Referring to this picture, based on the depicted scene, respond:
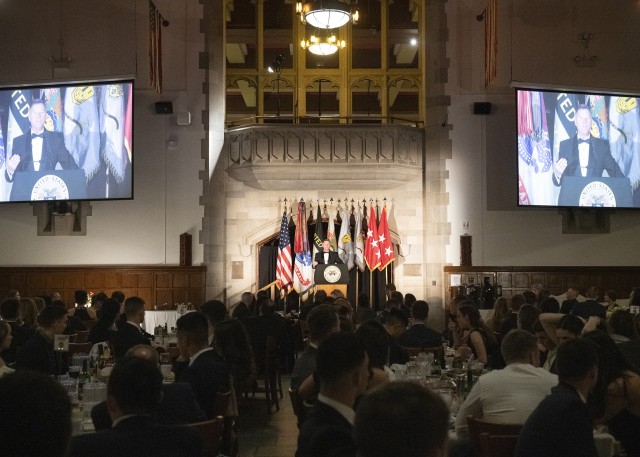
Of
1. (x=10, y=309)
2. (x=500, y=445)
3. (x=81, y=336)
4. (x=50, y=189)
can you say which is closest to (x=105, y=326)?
(x=10, y=309)

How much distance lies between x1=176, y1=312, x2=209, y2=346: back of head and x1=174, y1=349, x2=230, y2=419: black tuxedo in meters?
0.09

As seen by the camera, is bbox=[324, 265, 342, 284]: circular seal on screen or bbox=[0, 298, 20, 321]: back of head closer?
bbox=[0, 298, 20, 321]: back of head

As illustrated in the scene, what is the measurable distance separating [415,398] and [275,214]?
1398 cm

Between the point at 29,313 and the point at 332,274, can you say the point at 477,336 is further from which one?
the point at 332,274

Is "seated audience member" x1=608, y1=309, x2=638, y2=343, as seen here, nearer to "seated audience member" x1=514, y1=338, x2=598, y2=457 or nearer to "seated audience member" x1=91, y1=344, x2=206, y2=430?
"seated audience member" x1=514, y1=338, x2=598, y2=457

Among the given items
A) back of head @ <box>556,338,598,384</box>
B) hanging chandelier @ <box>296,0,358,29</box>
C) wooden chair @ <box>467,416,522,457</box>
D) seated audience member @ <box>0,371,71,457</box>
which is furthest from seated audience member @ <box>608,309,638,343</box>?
hanging chandelier @ <box>296,0,358,29</box>

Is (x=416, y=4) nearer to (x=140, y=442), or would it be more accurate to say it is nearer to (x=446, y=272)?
(x=446, y=272)

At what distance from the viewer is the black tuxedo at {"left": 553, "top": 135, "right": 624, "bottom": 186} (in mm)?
14547

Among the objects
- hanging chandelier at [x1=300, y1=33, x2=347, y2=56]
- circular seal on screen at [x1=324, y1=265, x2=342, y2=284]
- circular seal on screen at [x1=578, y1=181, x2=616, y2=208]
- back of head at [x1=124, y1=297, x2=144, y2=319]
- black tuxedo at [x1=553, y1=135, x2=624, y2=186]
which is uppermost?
hanging chandelier at [x1=300, y1=33, x2=347, y2=56]

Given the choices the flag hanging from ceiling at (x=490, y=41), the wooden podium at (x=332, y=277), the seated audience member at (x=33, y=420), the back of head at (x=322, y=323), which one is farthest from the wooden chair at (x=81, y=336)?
the flag hanging from ceiling at (x=490, y=41)

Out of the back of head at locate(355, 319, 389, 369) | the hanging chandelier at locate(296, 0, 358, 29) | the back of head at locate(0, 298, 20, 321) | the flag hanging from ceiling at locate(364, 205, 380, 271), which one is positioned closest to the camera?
the back of head at locate(355, 319, 389, 369)

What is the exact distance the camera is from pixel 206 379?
15.0ft

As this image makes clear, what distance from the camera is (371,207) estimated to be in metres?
15.2

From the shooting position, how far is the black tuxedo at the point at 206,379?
4547 mm
